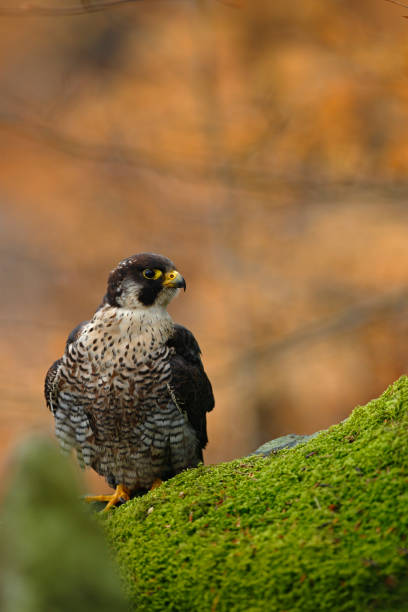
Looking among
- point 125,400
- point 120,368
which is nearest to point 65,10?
point 120,368

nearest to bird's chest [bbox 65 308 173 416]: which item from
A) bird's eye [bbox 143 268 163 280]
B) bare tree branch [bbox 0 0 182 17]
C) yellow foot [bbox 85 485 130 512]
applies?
bird's eye [bbox 143 268 163 280]

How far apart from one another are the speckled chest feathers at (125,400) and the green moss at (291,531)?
0.63 meters

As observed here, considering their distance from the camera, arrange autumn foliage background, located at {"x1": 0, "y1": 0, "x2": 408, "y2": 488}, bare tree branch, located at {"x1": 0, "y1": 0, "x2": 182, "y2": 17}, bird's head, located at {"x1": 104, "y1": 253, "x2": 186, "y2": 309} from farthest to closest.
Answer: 1. autumn foliage background, located at {"x1": 0, "y1": 0, "x2": 408, "y2": 488}
2. bird's head, located at {"x1": 104, "y1": 253, "x2": 186, "y2": 309}
3. bare tree branch, located at {"x1": 0, "y1": 0, "x2": 182, "y2": 17}

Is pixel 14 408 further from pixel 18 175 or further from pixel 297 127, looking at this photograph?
pixel 297 127

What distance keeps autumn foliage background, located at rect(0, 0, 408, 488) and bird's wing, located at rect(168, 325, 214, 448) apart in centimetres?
193

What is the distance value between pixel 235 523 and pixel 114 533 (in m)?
0.49

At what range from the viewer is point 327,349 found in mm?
7055

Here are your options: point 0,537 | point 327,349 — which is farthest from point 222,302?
point 0,537

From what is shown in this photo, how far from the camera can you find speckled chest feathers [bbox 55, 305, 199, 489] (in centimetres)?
287

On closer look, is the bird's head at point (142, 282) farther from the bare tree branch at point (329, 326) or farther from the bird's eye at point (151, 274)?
the bare tree branch at point (329, 326)

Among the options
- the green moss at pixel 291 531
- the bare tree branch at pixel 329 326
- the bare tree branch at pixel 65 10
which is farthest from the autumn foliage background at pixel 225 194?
the bare tree branch at pixel 65 10

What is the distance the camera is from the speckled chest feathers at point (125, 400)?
9.41ft

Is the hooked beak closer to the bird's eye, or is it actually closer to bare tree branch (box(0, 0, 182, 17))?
the bird's eye

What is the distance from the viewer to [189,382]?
2975mm
